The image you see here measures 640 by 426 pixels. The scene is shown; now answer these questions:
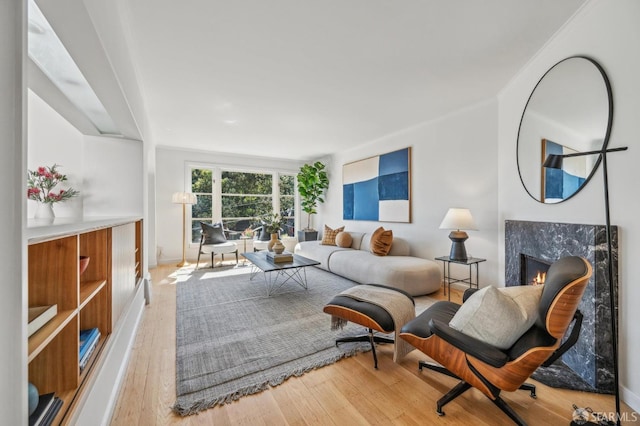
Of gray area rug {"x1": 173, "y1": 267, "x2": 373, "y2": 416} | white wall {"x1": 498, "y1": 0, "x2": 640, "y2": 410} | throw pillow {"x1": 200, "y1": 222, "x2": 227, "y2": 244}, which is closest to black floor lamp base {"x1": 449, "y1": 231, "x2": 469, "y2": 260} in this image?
white wall {"x1": 498, "y1": 0, "x2": 640, "y2": 410}

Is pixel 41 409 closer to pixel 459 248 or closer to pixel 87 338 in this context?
pixel 87 338

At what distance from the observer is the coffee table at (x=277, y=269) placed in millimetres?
3496

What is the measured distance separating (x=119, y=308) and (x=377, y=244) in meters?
3.30

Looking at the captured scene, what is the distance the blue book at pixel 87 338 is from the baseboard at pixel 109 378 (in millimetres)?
101

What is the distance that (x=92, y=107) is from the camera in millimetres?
2242

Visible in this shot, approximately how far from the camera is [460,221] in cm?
326

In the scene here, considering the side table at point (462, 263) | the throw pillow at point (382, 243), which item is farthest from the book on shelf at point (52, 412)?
the throw pillow at point (382, 243)

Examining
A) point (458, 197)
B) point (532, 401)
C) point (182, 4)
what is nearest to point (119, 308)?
point (182, 4)

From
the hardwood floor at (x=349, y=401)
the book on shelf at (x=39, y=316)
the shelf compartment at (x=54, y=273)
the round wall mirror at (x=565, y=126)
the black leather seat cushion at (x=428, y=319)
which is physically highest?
the round wall mirror at (x=565, y=126)

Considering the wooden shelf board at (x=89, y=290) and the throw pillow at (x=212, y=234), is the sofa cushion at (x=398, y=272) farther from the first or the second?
the wooden shelf board at (x=89, y=290)

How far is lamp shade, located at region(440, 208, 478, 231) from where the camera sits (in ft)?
10.6

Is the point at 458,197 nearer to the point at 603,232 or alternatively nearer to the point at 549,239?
the point at 549,239

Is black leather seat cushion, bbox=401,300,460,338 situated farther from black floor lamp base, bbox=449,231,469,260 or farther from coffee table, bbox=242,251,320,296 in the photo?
coffee table, bbox=242,251,320,296

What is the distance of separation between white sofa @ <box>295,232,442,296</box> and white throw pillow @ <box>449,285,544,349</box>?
196cm
